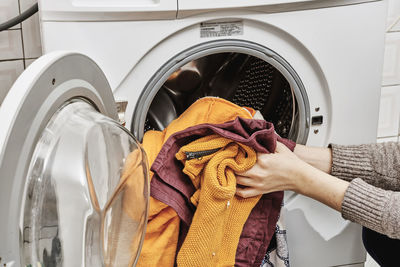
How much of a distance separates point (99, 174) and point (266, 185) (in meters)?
0.39

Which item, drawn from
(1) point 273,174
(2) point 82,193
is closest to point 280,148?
(1) point 273,174

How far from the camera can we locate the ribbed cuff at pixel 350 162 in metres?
1.12

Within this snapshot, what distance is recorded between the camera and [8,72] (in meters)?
1.34

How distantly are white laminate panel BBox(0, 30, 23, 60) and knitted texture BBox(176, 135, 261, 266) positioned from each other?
0.63 meters

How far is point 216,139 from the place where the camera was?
3.13 ft

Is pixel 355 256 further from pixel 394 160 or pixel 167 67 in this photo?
pixel 167 67

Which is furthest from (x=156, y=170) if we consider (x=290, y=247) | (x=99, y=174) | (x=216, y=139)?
(x=290, y=247)

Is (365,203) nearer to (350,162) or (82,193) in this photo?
(350,162)

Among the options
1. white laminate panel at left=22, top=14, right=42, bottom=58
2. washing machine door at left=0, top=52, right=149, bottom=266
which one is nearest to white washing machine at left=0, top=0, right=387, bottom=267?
washing machine door at left=0, top=52, right=149, bottom=266

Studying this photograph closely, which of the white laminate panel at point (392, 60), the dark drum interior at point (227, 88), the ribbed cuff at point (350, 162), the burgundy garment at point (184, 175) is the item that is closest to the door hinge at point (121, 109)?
the burgundy garment at point (184, 175)

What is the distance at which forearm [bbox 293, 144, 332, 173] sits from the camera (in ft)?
3.70

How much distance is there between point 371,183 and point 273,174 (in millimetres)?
270

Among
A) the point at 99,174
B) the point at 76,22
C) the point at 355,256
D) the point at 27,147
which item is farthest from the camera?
the point at 355,256

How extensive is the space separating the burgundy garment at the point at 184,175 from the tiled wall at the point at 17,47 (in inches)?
22.9
